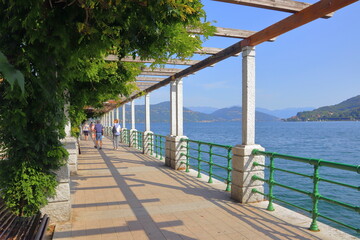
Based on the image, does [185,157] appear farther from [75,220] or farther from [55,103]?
[55,103]

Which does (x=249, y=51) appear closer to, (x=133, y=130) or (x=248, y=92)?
(x=248, y=92)

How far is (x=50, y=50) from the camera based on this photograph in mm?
3211

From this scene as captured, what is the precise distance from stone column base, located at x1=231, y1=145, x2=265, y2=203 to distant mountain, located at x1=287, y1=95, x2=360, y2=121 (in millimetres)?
169783

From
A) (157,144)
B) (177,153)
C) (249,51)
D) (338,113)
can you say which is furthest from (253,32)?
(338,113)

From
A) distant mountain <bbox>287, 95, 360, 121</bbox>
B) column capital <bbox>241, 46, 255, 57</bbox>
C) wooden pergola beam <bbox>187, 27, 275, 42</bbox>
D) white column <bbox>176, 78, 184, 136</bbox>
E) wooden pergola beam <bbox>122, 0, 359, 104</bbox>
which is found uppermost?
distant mountain <bbox>287, 95, 360, 121</bbox>

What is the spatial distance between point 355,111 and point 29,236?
18003 cm

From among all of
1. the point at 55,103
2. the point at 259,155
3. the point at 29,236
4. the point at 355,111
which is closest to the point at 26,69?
the point at 55,103

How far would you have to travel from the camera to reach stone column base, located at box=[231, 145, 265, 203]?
5.61 metres

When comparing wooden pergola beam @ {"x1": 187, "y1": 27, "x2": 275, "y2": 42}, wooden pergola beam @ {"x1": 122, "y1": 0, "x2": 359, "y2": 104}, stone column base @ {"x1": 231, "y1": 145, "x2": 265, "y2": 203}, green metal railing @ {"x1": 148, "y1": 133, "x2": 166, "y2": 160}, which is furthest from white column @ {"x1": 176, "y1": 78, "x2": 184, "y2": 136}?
wooden pergola beam @ {"x1": 187, "y1": 27, "x2": 275, "y2": 42}

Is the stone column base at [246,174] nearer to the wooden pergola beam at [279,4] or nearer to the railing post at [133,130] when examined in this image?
the wooden pergola beam at [279,4]

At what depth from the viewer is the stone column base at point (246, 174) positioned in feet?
18.4

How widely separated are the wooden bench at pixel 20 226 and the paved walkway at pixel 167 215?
72 centimetres

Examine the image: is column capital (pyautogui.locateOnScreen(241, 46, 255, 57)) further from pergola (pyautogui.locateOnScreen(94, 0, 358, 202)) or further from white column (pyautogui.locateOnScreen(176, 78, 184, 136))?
white column (pyautogui.locateOnScreen(176, 78, 184, 136))

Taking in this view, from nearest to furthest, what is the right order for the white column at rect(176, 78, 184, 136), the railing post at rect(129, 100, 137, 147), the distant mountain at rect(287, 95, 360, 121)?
the white column at rect(176, 78, 184, 136) → the railing post at rect(129, 100, 137, 147) → the distant mountain at rect(287, 95, 360, 121)
